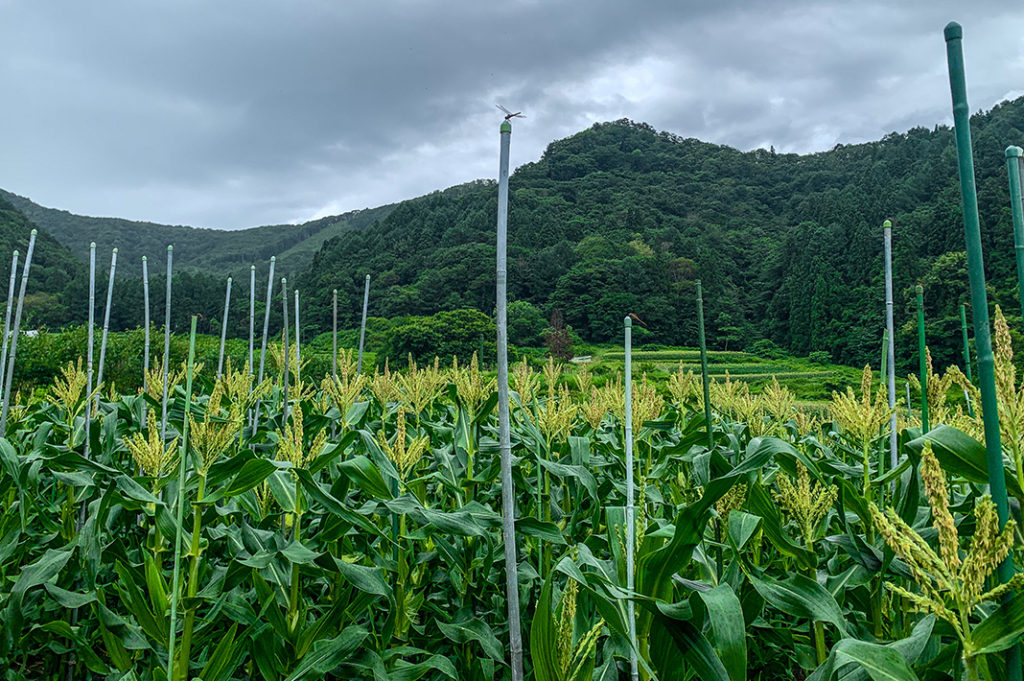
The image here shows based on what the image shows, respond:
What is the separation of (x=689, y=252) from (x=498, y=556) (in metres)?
47.6

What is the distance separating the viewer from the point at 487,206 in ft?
170

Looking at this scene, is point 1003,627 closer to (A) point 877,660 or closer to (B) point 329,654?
(A) point 877,660

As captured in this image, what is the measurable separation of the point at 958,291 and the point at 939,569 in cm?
3218

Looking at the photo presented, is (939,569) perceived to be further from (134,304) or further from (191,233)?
(191,233)

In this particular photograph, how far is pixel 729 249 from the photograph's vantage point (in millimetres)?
49812

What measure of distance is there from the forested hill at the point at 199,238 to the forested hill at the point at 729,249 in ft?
97.0

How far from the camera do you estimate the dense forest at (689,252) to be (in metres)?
31.5

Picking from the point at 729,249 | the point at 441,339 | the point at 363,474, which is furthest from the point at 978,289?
the point at 729,249

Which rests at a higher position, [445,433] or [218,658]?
[445,433]

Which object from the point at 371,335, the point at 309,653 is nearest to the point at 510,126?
the point at 309,653

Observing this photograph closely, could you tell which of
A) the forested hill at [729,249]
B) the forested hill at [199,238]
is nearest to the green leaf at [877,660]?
the forested hill at [729,249]

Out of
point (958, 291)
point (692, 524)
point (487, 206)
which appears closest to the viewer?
point (692, 524)

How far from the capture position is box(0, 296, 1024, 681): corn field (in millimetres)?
1268

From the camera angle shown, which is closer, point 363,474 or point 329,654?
point 329,654
